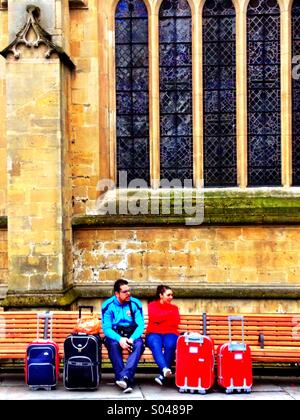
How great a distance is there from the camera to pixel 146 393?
8.04 meters

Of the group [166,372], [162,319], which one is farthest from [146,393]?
[162,319]

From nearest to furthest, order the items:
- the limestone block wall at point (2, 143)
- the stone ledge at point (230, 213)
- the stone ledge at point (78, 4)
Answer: the stone ledge at point (230, 213) < the stone ledge at point (78, 4) < the limestone block wall at point (2, 143)

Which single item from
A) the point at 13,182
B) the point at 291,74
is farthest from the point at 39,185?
the point at 291,74

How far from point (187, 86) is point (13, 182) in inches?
128

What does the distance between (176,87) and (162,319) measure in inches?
183

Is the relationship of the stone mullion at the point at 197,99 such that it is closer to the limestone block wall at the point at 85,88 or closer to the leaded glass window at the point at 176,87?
the leaded glass window at the point at 176,87

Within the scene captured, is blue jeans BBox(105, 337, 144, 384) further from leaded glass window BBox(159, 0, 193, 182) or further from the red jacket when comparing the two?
leaded glass window BBox(159, 0, 193, 182)

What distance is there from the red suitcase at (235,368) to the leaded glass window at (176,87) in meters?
4.24

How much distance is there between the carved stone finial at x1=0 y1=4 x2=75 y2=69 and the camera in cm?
1048

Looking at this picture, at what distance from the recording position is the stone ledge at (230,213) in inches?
431

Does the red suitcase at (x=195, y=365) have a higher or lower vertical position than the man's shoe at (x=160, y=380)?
higher

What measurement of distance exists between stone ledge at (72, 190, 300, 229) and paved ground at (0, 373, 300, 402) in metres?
2.92

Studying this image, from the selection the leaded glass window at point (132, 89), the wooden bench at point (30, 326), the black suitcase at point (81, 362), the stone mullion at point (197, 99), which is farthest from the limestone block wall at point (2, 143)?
the black suitcase at point (81, 362)

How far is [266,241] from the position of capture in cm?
1102
